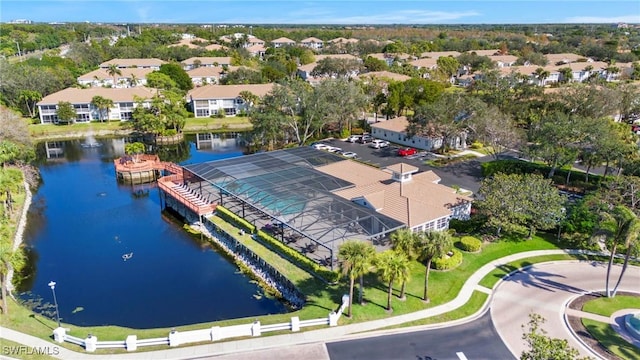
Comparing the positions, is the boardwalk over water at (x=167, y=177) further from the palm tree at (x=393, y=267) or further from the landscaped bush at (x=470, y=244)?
the landscaped bush at (x=470, y=244)

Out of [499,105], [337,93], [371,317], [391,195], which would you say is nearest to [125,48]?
[337,93]

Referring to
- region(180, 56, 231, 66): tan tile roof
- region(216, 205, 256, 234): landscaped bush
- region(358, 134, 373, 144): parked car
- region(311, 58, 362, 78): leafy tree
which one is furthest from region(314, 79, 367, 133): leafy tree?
region(180, 56, 231, 66): tan tile roof

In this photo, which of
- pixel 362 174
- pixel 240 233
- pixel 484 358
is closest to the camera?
pixel 484 358

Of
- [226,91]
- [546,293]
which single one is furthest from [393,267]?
[226,91]

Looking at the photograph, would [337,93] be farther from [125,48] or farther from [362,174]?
[125,48]

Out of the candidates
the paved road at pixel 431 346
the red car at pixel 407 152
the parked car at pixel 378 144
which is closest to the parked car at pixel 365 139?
the parked car at pixel 378 144

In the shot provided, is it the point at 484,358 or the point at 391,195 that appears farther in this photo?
the point at 391,195
